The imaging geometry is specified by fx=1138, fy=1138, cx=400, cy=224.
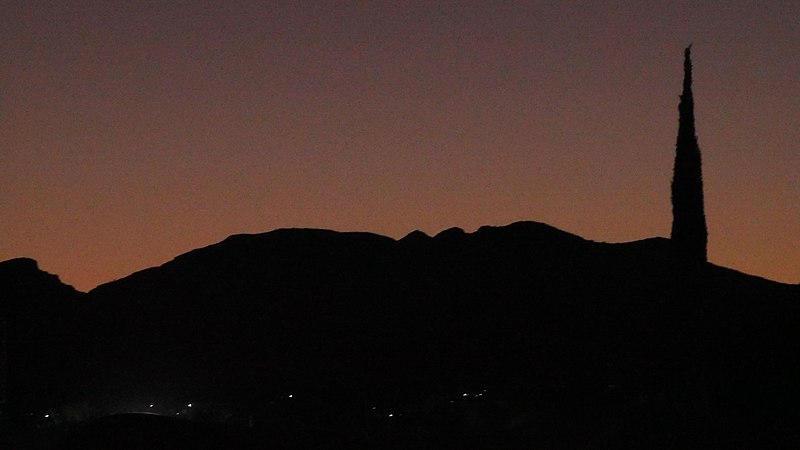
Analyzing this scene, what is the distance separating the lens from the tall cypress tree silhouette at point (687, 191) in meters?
25.5

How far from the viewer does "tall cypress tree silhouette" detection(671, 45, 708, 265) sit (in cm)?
2555

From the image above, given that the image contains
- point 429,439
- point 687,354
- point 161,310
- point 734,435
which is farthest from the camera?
point 161,310

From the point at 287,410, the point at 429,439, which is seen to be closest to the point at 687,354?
the point at 429,439

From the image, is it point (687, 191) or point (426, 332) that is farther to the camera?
point (426, 332)

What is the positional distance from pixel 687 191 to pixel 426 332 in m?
15.8

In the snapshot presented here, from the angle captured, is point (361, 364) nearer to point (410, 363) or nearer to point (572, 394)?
point (410, 363)

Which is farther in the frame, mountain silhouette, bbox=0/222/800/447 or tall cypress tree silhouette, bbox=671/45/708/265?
tall cypress tree silhouette, bbox=671/45/708/265

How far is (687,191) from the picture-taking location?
26.0 m

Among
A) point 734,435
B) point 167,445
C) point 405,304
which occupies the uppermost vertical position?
point 405,304

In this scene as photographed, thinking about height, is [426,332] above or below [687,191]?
below

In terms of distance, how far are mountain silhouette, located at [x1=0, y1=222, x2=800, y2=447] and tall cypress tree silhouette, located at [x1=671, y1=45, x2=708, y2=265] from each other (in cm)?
52

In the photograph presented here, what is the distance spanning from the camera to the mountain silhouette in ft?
79.7

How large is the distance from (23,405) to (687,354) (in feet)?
59.8

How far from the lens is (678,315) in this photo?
25266mm
